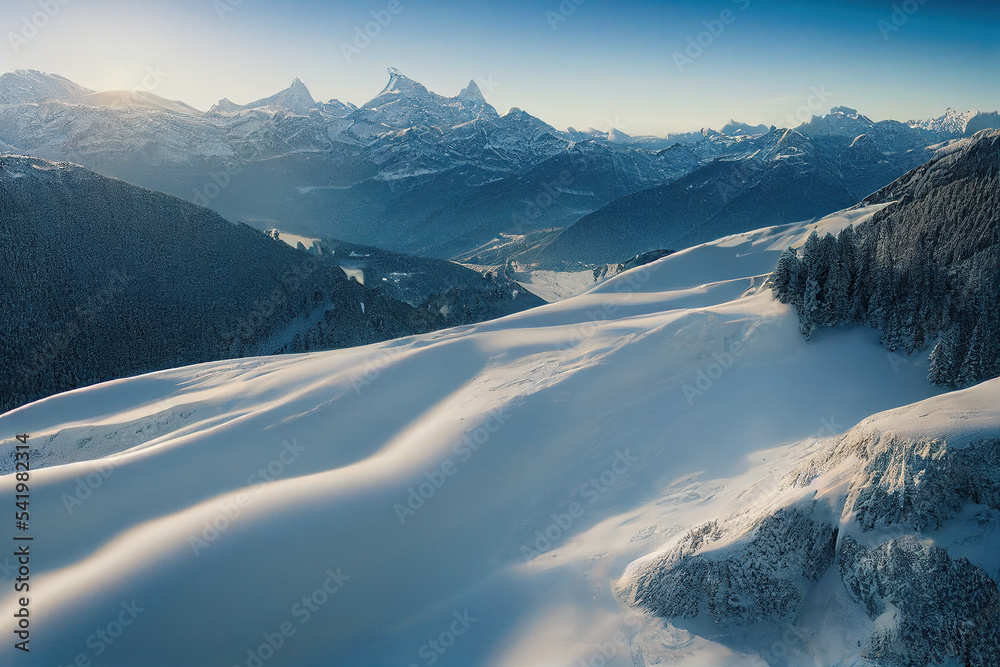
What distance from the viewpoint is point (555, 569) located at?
450 inches

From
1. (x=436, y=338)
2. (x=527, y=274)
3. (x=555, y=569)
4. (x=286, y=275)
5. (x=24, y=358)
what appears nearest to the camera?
(x=555, y=569)

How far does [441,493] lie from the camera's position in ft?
46.0

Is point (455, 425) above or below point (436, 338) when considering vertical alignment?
below

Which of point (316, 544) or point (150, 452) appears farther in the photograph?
point (150, 452)

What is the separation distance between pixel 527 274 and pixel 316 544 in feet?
457

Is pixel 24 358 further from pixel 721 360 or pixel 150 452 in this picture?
pixel 721 360

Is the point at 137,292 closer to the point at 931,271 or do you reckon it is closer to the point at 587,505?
the point at 587,505

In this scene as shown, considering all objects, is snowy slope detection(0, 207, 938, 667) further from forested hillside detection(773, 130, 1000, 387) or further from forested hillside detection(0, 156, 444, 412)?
forested hillside detection(0, 156, 444, 412)

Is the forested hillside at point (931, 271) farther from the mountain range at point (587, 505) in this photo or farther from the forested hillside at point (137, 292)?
the forested hillside at point (137, 292)

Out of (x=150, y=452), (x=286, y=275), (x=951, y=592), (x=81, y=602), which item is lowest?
(x=951, y=592)

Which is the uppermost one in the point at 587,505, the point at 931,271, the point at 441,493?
the point at 931,271

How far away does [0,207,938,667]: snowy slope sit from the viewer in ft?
33.7

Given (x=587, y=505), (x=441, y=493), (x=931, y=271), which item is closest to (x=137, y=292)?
(x=441, y=493)

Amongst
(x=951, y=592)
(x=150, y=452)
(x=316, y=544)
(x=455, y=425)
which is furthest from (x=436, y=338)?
(x=951, y=592)
